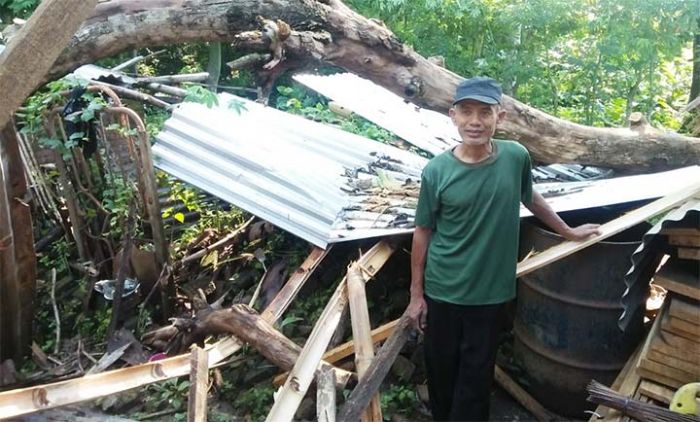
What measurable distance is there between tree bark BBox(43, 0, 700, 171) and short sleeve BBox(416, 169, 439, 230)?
1.24m

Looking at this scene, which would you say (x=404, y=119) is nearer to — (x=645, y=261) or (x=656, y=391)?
(x=645, y=261)

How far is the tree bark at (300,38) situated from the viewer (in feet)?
11.8

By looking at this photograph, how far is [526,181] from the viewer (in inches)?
118

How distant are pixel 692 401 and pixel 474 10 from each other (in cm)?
622

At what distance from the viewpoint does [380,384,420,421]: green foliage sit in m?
3.71

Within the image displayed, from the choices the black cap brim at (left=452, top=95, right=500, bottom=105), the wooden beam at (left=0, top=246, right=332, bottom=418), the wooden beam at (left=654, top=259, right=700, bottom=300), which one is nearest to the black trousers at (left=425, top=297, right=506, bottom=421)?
the wooden beam at (left=654, top=259, right=700, bottom=300)

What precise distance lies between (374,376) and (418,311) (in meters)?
0.40

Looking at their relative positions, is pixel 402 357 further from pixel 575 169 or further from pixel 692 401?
pixel 575 169

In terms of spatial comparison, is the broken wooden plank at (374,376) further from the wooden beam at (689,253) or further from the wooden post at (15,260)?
the wooden post at (15,260)

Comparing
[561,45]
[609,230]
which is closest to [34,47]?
[609,230]

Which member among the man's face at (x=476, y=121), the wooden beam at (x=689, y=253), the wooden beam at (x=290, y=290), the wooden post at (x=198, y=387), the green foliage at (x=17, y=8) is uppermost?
the man's face at (x=476, y=121)

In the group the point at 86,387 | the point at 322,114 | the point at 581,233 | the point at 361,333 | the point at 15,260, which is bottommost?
the point at 15,260

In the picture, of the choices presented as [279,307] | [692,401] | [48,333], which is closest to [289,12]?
[279,307]

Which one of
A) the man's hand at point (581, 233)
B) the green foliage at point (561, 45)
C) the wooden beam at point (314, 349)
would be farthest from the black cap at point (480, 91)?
the green foliage at point (561, 45)
